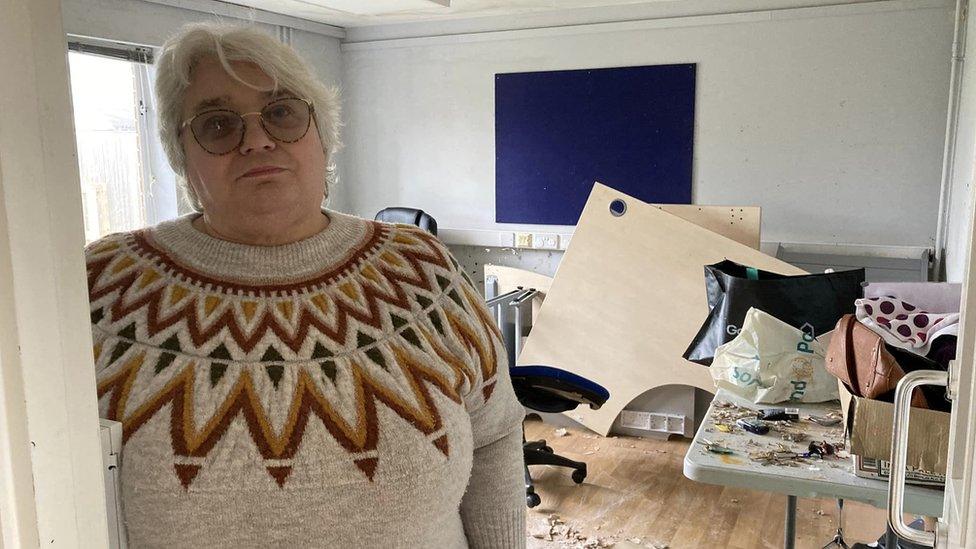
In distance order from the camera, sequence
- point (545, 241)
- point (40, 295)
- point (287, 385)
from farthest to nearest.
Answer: point (545, 241) → point (287, 385) → point (40, 295)

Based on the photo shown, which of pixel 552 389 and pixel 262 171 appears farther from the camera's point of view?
pixel 552 389

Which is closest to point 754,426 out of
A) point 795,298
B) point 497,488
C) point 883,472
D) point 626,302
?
point 883,472

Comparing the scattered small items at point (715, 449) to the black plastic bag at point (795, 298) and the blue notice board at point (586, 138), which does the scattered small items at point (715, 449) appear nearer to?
the black plastic bag at point (795, 298)

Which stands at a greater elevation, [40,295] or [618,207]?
[40,295]

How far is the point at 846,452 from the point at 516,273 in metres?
2.74

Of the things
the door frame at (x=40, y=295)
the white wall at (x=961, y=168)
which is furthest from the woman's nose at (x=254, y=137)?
the white wall at (x=961, y=168)

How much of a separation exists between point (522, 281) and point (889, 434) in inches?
115

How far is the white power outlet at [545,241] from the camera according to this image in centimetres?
446

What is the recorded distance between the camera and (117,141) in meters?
3.76

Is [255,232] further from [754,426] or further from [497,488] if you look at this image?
[754,426]

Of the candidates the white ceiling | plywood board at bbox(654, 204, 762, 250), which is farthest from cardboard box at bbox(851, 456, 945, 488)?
the white ceiling

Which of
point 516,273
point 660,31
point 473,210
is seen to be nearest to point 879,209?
point 660,31

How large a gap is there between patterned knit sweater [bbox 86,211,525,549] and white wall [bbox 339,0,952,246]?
324 cm

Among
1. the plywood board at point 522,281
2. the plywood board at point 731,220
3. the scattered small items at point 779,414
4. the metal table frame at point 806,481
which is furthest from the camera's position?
the plywood board at point 522,281
